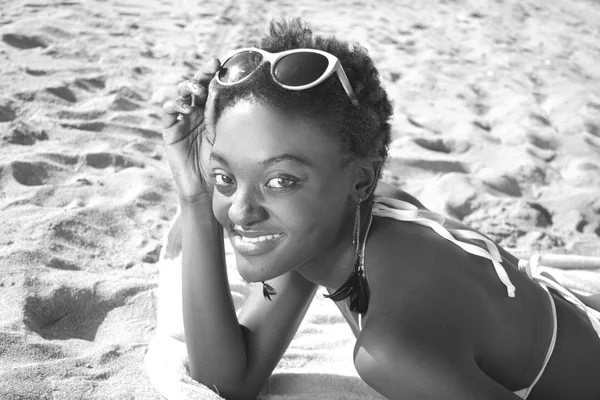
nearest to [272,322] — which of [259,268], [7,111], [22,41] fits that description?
[259,268]

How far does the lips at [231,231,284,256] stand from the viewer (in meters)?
1.76

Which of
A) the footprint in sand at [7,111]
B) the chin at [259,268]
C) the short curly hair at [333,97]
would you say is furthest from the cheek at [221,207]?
the footprint in sand at [7,111]

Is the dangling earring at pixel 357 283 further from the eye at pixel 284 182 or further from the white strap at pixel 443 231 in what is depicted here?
the eye at pixel 284 182

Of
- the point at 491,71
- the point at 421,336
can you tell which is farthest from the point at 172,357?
the point at 491,71

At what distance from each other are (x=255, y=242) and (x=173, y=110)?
626 mm

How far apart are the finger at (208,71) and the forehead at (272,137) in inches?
A: 11.1

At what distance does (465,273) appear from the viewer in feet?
5.92

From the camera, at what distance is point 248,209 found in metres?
1.75

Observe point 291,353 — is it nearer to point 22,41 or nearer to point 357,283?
point 357,283

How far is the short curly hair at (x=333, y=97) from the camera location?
5.55 ft

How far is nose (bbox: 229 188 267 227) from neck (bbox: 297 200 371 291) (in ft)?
0.81

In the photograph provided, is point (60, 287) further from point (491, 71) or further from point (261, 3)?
point (261, 3)

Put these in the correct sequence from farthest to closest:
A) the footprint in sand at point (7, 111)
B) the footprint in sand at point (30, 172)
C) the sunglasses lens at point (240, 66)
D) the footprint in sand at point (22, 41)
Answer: the footprint in sand at point (22, 41) → the footprint in sand at point (7, 111) → the footprint in sand at point (30, 172) → the sunglasses lens at point (240, 66)

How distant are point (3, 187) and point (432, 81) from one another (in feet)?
11.9
